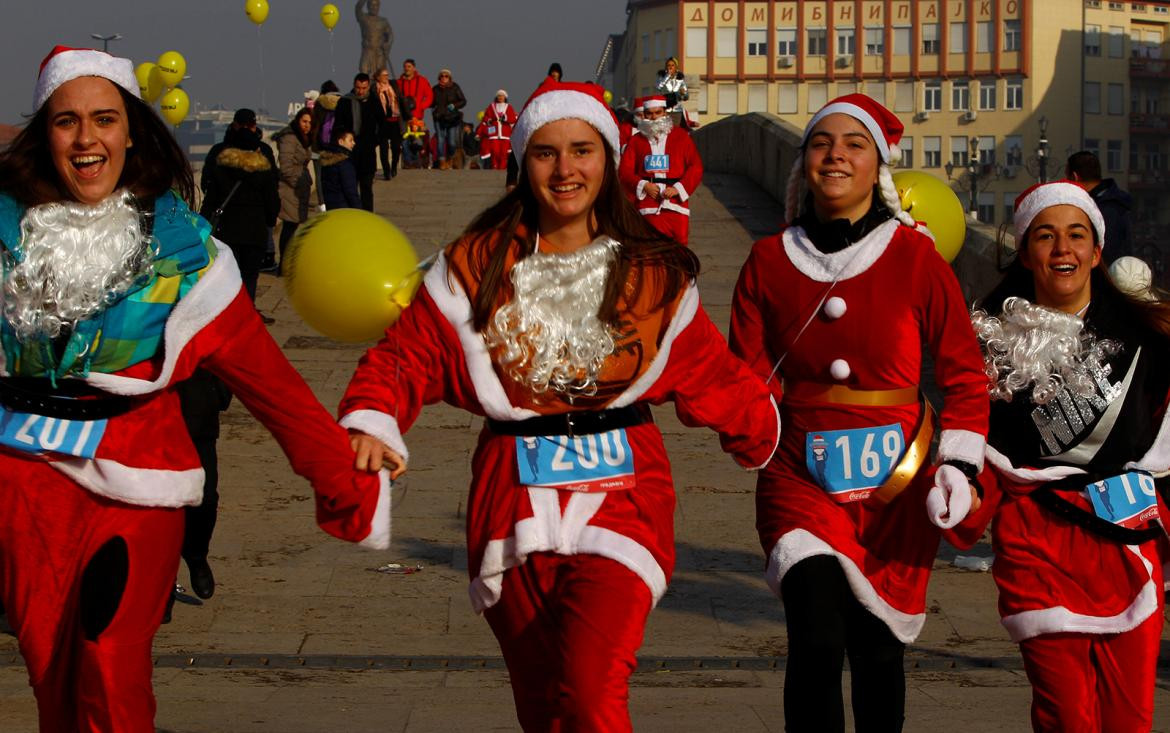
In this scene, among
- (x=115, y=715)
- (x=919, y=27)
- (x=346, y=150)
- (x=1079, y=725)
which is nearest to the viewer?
(x=115, y=715)

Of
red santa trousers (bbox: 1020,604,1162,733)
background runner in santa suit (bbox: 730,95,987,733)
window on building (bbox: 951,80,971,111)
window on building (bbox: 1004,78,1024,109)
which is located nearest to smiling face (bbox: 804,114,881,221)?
background runner in santa suit (bbox: 730,95,987,733)

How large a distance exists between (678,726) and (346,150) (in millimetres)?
12359

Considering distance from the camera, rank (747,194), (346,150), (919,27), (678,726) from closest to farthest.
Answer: (678,726) < (346,150) < (747,194) < (919,27)

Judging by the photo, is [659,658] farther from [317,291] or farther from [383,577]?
[317,291]

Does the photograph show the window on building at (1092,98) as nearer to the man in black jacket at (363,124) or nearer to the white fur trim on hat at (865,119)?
the man in black jacket at (363,124)

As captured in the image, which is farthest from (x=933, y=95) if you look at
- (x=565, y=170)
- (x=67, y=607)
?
(x=67, y=607)

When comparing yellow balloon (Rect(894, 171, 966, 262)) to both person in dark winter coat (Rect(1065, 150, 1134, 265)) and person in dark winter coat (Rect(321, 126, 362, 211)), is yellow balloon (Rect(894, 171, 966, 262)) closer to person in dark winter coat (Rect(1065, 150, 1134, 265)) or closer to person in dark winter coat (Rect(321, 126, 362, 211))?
person in dark winter coat (Rect(1065, 150, 1134, 265))

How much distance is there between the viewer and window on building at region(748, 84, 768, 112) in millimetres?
115875

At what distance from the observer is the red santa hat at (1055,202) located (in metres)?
5.84

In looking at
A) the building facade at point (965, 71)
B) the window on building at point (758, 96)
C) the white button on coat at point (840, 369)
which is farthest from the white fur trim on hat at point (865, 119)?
the window on building at point (758, 96)

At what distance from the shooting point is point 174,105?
20.8m

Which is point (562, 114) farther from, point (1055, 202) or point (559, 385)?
point (1055, 202)

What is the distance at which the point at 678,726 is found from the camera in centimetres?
673

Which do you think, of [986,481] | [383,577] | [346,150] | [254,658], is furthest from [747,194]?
[986,481]
